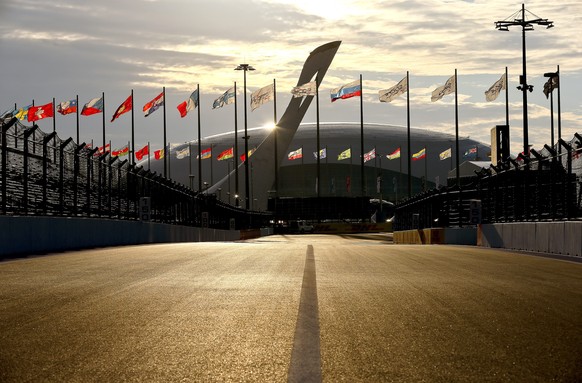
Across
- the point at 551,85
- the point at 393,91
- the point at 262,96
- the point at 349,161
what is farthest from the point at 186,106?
the point at 349,161

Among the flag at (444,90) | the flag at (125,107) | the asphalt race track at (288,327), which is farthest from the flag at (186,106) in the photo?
the asphalt race track at (288,327)

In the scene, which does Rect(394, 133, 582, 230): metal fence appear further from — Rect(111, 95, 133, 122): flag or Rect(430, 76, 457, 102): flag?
Rect(111, 95, 133, 122): flag

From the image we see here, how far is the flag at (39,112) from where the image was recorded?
74.0 m

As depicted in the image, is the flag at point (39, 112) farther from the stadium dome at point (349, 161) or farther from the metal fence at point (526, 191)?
the stadium dome at point (349, 161)

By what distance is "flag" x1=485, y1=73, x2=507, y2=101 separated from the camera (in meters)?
72.3

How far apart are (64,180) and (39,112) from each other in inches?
2169

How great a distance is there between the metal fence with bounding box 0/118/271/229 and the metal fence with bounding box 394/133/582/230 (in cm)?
1089

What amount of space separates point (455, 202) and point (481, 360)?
1285 inches

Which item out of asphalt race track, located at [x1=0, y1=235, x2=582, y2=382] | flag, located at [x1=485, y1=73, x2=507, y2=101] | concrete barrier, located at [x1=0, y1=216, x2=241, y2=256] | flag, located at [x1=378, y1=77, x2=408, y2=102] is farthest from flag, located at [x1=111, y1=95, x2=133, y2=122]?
asphalt race track, located at [x1=0, y1=235, x2=582, y2=382]

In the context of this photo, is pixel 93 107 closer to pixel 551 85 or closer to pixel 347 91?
pixel 347 91

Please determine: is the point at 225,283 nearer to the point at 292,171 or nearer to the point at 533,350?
the point at 533,350

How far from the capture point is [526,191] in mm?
23672

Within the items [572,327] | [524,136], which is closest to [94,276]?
[572,327]

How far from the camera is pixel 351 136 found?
175m
